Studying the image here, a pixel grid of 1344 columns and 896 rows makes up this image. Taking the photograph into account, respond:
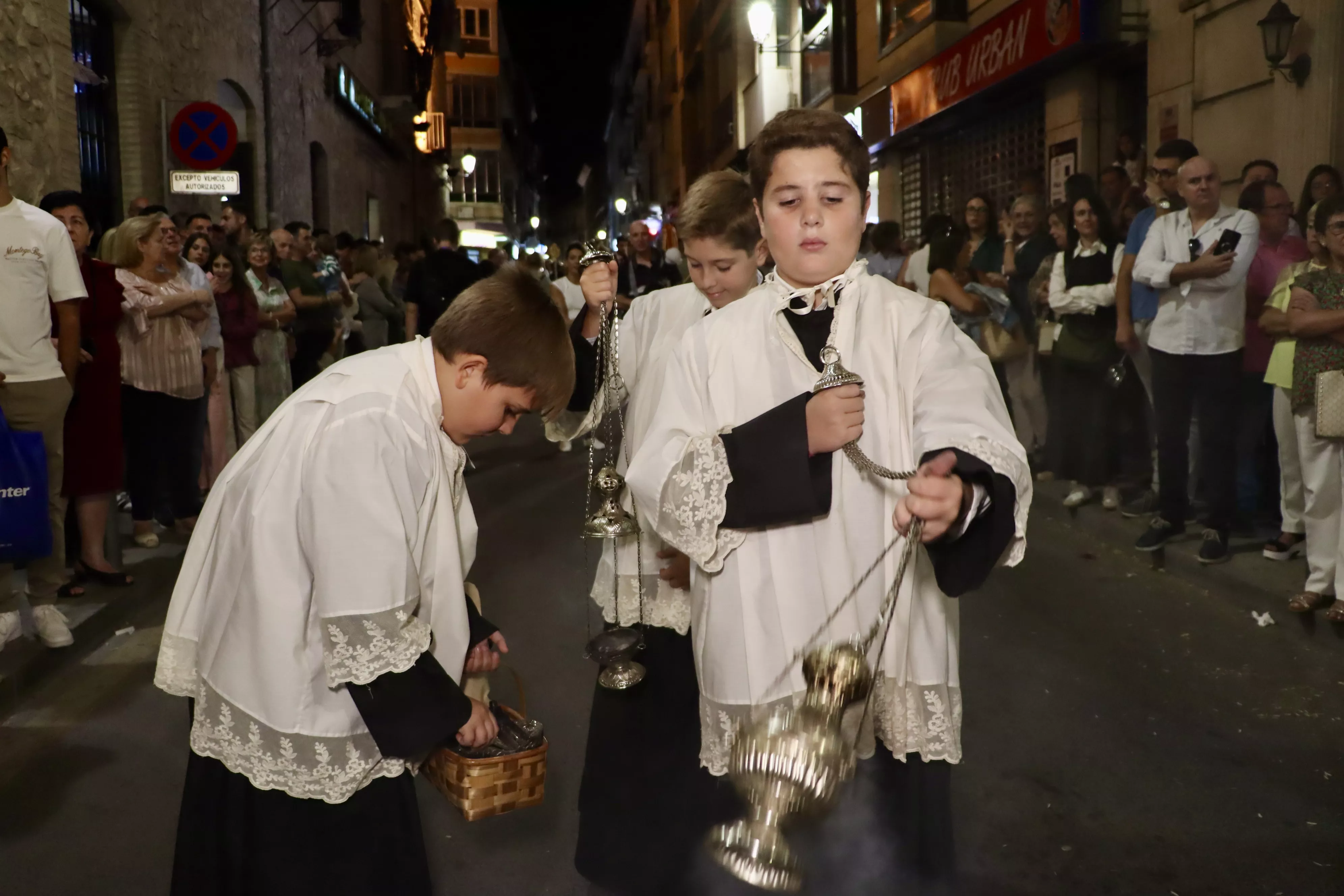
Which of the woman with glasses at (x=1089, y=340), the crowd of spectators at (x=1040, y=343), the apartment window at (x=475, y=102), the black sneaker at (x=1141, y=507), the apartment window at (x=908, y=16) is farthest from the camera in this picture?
the apartment window at (x=475, y=102)

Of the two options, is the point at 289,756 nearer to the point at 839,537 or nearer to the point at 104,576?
the point at 839,537

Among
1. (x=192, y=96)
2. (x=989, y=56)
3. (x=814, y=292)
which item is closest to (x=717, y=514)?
(x=814, y=292)

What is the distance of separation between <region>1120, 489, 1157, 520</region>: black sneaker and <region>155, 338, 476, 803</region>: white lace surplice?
6662 millimetres

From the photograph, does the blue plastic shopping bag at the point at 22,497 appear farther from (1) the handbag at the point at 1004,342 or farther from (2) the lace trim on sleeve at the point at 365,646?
(1) the handbag at the point at 1004,342

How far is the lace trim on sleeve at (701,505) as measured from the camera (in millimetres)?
2316

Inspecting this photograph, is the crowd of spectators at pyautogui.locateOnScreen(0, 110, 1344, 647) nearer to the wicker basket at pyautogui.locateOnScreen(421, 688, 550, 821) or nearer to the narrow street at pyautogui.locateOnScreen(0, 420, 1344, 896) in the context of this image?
the narrow street at pyautogui.locateOnScreen(0, 420, 1344, 896)

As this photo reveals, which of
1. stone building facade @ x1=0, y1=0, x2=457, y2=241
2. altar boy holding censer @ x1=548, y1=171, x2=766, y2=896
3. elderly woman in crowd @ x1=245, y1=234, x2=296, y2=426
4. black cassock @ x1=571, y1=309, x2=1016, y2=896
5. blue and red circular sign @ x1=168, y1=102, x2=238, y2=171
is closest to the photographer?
black cassock @ x1=571, y1=309, x2=1016, y2=896

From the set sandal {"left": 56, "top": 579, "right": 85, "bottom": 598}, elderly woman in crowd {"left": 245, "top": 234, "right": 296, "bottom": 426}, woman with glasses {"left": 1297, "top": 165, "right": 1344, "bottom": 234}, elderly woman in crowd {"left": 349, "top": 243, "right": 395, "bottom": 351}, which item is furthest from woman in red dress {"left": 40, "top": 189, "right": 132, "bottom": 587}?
elderly woman in crowd {"left": 349, "top": 243, "right": 395, "bottom": 351}

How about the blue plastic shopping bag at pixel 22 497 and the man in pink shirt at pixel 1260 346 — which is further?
the man in pink shirt at pixel 1260 346

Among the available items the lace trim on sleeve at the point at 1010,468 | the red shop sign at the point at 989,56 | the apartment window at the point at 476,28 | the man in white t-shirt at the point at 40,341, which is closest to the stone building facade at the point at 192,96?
the man in white t-shirt at the point at 40,341

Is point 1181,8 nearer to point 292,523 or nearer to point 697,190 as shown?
point 697,190

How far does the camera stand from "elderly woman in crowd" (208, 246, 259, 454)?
912 cm

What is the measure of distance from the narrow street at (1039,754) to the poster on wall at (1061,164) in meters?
6.74

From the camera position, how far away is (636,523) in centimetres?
331
